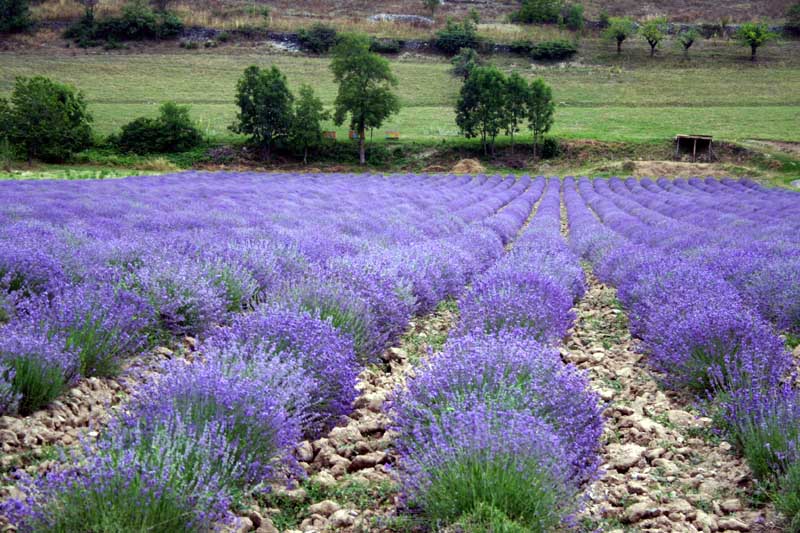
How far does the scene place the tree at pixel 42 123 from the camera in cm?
3095

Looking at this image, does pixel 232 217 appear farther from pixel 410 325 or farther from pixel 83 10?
pixel 83 10

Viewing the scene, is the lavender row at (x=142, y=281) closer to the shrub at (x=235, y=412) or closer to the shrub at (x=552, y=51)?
the shrub at (x=235, y=412)

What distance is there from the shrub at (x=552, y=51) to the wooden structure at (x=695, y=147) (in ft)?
97.9

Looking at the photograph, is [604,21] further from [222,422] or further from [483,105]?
[222,422]

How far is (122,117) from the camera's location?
132 feet

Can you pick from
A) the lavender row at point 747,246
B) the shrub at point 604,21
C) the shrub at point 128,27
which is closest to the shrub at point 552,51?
the shrub at point 604,21

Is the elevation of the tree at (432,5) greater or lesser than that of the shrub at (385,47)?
greater

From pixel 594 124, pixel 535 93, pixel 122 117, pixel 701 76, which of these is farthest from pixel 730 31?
pixel 122 117

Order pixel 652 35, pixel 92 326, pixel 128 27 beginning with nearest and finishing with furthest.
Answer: pixel 92 326 → pixel 128 27 → pixel 652 35

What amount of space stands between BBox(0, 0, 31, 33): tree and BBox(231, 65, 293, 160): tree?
1495 inches

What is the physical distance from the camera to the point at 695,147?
112 feet

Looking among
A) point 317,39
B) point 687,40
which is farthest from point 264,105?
point 687,40

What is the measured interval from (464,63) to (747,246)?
164ft

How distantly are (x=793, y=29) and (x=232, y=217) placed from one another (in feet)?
266
